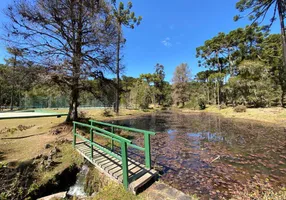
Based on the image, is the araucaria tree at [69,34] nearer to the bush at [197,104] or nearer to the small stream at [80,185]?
the small stream at [80,185]

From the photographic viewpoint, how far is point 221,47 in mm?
25438

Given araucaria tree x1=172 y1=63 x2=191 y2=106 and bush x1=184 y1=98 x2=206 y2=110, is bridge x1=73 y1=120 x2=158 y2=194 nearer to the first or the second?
bush x1=184 y1=98 x2=206 y2=110

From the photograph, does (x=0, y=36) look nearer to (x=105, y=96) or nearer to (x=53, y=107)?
(x=105, y=96)

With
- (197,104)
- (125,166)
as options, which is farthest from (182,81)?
(125,166)

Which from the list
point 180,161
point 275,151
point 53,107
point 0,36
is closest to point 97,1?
point 0,36

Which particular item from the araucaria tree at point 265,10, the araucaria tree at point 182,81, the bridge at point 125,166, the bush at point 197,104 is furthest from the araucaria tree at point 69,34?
the araucaria tree at point 182,81

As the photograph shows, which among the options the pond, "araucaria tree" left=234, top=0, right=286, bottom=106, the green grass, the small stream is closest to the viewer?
the green grass

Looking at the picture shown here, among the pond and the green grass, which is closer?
the green grass

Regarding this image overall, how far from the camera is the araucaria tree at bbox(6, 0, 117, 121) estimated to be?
7.09 meters

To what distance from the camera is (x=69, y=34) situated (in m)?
8.01

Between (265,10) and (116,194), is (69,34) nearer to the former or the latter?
(116,194)

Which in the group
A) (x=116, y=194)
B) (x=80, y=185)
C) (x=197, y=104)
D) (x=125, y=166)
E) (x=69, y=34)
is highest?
(x=69, y=34)

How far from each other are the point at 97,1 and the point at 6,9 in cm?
438

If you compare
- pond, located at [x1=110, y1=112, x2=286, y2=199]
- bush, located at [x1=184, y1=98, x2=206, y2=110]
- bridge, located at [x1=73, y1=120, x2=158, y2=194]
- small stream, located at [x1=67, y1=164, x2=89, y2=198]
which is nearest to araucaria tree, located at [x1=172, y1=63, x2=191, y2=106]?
bush, located at [x1=184, y1=98, x2=206, y2=110]
